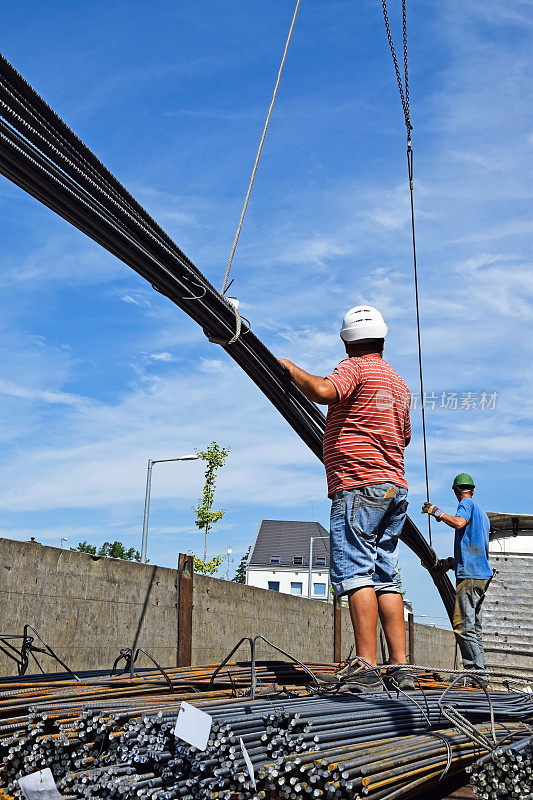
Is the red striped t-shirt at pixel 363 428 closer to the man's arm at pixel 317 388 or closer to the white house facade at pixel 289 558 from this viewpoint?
the man's arm at pixel 317 388

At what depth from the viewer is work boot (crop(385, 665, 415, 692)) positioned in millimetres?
3355

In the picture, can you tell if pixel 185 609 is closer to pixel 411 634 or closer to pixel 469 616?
pixel 469 616

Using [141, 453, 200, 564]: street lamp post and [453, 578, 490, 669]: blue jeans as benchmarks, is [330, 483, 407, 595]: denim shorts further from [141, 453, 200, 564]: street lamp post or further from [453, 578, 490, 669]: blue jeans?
[141, 453, 200, 564]: street lamp post

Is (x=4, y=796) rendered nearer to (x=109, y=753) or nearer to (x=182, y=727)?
(x=109, y=753)

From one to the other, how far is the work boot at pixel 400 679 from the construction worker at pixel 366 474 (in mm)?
93

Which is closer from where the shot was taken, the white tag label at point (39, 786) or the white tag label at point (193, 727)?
the white tag label at point (193, 727)

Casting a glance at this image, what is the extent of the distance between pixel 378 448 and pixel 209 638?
2.73 m

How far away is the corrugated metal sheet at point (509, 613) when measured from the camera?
25.0ft

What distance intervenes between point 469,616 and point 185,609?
2322mm

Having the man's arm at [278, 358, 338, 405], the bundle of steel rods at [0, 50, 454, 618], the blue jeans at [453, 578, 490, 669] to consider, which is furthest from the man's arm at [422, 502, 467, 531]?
the man's arm at [278, 358, 338, 405]

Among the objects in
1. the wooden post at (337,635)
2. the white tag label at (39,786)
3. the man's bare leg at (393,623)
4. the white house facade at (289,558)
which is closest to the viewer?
the white tag label at (39,786)

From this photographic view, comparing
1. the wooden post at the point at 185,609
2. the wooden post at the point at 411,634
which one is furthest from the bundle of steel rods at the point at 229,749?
the wooden post at the point at 411,634

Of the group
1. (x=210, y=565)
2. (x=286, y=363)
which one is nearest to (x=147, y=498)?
(x=210, y=565)

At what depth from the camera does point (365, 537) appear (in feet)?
12.4
